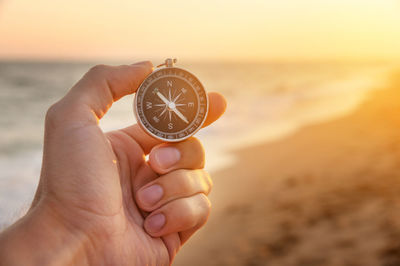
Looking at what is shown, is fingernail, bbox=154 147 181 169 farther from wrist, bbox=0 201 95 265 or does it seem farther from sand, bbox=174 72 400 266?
sand, bbox=174 72 400 266

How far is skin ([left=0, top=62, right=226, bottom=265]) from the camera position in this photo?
6.83ft

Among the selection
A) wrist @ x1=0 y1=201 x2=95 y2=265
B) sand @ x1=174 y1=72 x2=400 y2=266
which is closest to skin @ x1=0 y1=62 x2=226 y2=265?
wrist @ x1=0 y1=201 x2=95 y2=265

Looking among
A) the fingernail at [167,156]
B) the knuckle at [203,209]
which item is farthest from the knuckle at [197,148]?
the knuckle at [203,209]

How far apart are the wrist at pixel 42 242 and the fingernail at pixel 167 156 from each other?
25.8 inches

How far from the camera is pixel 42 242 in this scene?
200 cm

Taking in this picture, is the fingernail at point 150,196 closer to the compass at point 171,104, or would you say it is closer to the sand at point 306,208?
the compass at point 171,104

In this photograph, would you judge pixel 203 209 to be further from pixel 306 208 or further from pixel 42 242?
pixel 306 208

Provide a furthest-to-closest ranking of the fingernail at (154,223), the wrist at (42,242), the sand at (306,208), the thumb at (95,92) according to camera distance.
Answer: the sand at (306,208) → the fingernail at (154,223) → the thumb at (95,92) → the wrist at (42,242)

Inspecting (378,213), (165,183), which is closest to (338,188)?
(378,213)

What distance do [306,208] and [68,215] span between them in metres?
4.08

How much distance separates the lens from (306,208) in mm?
5477

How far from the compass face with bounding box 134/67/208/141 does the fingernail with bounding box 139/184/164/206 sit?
0.39 meters

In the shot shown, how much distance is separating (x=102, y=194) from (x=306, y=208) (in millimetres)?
3938

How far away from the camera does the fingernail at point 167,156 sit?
8.18 ft
